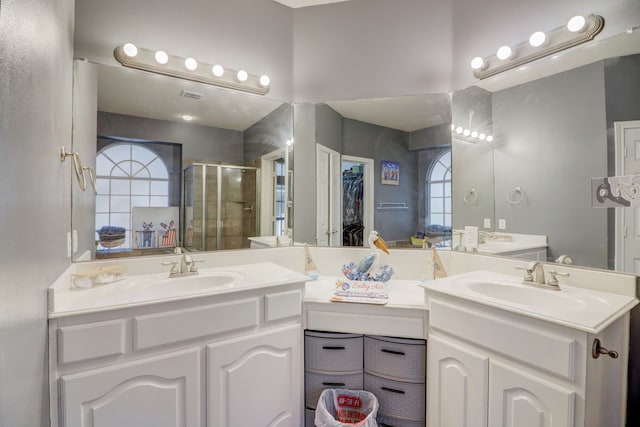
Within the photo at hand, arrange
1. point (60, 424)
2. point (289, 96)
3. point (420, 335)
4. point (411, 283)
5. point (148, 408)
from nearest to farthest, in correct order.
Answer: point (60, 424) → point (148, 408) → point (420, 335) → point (411, 283) → point (289, 96)

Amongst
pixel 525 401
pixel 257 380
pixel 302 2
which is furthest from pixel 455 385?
pixel 302 2

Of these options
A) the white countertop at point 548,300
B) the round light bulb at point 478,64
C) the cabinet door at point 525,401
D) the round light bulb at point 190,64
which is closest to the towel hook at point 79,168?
the round light bulb at point 190,64

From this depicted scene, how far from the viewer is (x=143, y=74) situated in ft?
5.63

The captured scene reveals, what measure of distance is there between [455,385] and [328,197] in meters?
1.26

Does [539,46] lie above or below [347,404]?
above

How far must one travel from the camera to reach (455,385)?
1.36m

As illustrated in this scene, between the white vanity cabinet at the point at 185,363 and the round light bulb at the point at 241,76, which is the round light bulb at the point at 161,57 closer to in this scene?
the round light bulb at the point at 241,76

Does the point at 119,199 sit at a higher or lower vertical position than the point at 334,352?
higher

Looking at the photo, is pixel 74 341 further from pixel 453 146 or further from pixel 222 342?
pixel 453 146

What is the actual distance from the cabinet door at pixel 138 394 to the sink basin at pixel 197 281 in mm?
391

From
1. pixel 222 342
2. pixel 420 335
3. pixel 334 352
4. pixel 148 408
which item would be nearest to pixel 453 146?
pixel 420 335

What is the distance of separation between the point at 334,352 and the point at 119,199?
143cm

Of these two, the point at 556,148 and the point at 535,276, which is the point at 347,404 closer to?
the point at 535,276

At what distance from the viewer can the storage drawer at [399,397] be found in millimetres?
1536
